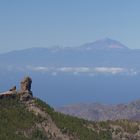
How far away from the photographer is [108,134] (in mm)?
80375

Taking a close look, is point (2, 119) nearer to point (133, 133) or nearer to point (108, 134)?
point (108, 134)

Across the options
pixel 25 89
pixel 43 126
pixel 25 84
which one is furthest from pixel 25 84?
pixel 43 126

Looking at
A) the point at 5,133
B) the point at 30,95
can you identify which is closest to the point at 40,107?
the point at 30,95

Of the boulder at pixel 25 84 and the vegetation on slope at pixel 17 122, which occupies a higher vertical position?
the boulder at pixel 25 84

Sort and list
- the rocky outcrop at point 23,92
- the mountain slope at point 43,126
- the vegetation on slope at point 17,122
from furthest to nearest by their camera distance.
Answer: the rocky outcrop at point 23,92
the mountain slope at point 43,126
the vegetation on slope at point 17,122

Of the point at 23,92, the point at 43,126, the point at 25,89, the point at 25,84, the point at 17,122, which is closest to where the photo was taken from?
the point at 17,122

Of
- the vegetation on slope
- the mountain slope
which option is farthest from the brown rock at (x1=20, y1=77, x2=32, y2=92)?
the vegetation on slope

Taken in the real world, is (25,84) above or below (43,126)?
above

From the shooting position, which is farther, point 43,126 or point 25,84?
point 25,84

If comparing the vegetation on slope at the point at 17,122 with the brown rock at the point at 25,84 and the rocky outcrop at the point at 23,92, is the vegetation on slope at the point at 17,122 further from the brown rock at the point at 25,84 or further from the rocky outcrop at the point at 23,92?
the brown rock at the point at 25,84

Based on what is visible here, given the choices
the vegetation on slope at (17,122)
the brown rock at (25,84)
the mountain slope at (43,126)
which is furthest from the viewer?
the brown rock at (25,84)

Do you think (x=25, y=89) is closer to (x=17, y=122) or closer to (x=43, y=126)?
(x=43, y=126)

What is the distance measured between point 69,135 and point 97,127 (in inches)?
386

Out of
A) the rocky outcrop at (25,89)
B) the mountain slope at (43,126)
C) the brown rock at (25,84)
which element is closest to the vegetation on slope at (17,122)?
the mountain slope at (43,126)
